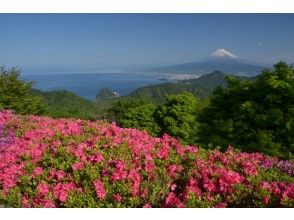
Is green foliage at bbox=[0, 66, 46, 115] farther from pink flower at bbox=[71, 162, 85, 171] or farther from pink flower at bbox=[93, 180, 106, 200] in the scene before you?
pink flower at bbox=[93, 180, 106, 200]

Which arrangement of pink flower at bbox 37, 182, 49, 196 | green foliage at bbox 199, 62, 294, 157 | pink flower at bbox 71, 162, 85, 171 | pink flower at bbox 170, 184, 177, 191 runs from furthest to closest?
green foliage at bbox 199, 62, 294, 157 < pink flower at bbox 71, 162, 85, 171 < pink flower at bbox 37, 182, 49, 196 < pink flower at bbox 170, 184, 177, 191

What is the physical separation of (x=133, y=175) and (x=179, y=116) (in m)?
20.0

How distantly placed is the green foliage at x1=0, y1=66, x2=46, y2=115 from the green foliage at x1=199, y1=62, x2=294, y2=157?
2792 centimetres

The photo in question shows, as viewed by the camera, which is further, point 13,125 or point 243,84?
point 243,84

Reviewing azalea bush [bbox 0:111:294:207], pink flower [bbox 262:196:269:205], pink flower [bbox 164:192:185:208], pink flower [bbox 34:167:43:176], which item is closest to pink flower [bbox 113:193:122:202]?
azalea bush [bbox 0:111:294:207]

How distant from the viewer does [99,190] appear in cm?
618

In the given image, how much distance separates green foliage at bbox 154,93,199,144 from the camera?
25781 millimetres

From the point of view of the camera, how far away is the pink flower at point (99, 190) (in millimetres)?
6129

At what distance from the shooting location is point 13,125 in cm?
1025

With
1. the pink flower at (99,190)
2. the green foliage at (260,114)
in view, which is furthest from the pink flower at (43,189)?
the green foliage at (260,114)

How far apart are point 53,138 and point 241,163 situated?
134 inches
